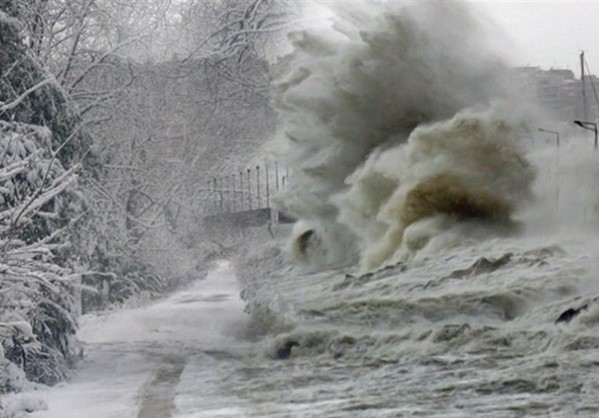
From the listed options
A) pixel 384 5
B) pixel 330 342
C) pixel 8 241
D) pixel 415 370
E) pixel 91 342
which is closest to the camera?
pixel 8 241

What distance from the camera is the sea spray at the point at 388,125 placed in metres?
24.8

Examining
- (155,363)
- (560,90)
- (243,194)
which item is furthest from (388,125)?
(155,363)

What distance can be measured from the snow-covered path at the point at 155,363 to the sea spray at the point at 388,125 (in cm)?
326

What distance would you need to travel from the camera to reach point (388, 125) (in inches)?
1155

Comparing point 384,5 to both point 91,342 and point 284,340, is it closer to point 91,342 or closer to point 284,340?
point 91,342

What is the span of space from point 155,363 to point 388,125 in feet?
39.6

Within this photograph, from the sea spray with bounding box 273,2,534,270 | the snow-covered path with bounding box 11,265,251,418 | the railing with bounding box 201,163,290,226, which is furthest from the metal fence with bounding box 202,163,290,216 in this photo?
the snow-covered path with bounding box 11,265,251,418

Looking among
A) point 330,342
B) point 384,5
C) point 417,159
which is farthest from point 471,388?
point 384,5

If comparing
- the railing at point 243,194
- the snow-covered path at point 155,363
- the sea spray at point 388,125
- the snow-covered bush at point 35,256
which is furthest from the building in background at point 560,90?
the snow-covered bush at point 35,256

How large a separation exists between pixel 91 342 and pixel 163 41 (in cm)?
1305

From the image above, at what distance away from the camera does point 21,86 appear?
19.7 meters

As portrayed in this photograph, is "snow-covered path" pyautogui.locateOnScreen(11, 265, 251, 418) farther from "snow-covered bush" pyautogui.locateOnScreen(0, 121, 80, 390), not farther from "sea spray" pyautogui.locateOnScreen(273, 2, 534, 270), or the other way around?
"sea spray" pyautogui.locateOnScreen(273, 2, 534, 270)

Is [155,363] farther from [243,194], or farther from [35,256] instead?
[243,194]

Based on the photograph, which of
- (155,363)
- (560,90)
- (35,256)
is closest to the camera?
(35,256)
